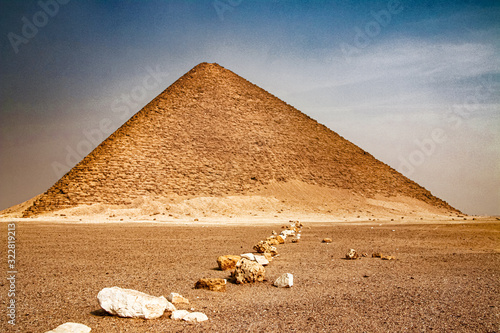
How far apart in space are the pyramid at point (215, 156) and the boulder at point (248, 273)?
3014 centimetres

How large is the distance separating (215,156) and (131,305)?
3791 centimetres

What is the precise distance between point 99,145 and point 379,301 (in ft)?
158

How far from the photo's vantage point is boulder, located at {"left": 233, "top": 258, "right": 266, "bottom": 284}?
5452 millimetres

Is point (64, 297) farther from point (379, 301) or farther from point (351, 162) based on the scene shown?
point (351, 162)

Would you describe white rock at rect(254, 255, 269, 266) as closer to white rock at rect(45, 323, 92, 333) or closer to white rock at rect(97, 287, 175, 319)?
white rock at rect(97, 287, 175, 319)

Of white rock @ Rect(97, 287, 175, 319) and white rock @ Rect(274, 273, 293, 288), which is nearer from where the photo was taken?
white rock @ Rect(97, 287, 175, 319)

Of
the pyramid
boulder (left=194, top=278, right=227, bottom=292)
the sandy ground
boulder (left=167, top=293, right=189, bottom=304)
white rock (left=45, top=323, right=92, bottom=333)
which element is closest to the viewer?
white rock (left=45, top=323, right=92, bottom=333)

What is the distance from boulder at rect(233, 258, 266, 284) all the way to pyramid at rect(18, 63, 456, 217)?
98.9ft

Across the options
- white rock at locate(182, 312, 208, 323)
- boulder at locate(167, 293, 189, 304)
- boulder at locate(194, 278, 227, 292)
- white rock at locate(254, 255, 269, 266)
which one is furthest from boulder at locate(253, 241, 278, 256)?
white rock at locate(182, 312, 208, 323)

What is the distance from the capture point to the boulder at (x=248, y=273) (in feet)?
17.9

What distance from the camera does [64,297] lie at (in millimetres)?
4680

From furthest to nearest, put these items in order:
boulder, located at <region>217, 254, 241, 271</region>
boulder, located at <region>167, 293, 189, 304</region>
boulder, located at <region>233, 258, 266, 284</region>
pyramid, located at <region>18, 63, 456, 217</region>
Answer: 1. pyramid, located at <region>18, 63, 456, 217</region>
2. boulder, located at <region>217, 254, 241, 271</region>
3. boulder, located at <region>233, 258, 266, 284</region>
4. boulder, located at <region>167, 293, 189, 304</region>

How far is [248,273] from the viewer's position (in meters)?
5.48

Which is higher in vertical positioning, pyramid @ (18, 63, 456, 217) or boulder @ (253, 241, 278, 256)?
pyramid @ (18, 63, 456, 217)
